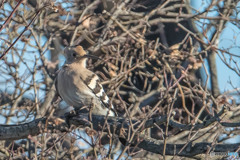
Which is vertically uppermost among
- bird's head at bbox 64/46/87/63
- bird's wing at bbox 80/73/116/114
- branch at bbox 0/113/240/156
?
bird's head at bbox 64/46/87/63

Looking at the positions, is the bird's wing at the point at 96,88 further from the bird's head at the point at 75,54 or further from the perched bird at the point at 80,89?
the bird's head at the point at 75,54

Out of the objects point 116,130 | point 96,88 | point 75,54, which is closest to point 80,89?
point 96,88

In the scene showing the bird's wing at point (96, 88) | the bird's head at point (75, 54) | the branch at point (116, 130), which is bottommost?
the branch at point (116, 130)

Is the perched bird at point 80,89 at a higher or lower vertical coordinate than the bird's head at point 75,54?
lower

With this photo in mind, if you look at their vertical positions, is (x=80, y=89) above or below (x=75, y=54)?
below

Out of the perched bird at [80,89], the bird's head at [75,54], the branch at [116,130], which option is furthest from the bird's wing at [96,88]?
the branch at [116,130]

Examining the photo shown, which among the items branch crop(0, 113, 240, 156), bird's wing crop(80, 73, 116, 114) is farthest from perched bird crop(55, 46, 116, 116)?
branch crop(0, 113, 240, 156)

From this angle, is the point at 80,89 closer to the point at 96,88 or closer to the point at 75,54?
the point at 96,88

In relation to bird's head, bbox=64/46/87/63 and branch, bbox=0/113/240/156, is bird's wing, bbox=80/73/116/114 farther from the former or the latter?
branch, bbox=0/113/240/156

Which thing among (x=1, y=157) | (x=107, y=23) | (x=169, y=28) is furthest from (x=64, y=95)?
(x=169, y=28)

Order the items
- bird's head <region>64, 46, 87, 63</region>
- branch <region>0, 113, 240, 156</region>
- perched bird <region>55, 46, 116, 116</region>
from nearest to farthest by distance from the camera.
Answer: branch <region>0, 113, 240, 156</region> < perched bird <region>55, 46, 116, 116</region> < bird's head <region>64, 46, 87, 63</region>

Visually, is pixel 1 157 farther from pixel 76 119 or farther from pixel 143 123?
pixel 143 123

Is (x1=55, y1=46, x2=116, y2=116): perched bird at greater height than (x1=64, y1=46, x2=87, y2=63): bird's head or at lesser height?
lesser

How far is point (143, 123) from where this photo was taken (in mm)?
3398
